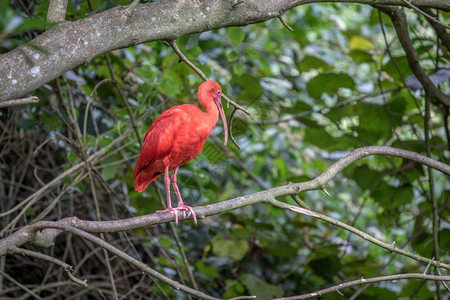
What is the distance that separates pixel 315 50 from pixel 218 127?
2003 mm

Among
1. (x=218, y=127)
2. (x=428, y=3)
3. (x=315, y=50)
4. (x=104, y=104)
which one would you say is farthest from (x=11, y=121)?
(x=315, y=50)

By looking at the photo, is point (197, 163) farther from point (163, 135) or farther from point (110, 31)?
point (110, 31)

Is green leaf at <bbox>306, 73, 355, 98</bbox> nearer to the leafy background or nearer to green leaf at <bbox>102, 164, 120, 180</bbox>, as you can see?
the leafy background

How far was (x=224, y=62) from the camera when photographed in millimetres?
5062

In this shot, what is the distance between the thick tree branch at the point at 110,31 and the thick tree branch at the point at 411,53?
0.87 metres

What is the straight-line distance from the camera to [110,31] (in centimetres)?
221

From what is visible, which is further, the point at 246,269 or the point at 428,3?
the point at 246,269

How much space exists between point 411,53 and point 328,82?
0.81 m

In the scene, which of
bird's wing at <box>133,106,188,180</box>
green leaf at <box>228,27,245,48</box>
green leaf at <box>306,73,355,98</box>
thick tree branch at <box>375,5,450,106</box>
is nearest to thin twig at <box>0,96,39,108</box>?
bird's wing at <box>133,106,188,180</box>

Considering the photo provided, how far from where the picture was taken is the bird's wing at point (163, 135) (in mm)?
2689

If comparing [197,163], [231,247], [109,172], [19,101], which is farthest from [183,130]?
[231,247]

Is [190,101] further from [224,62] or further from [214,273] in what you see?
[214,273]

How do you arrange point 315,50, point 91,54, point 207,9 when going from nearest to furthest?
point 91,54, point 207,9, point 315,50

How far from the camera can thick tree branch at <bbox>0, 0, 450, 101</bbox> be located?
2029 mm
